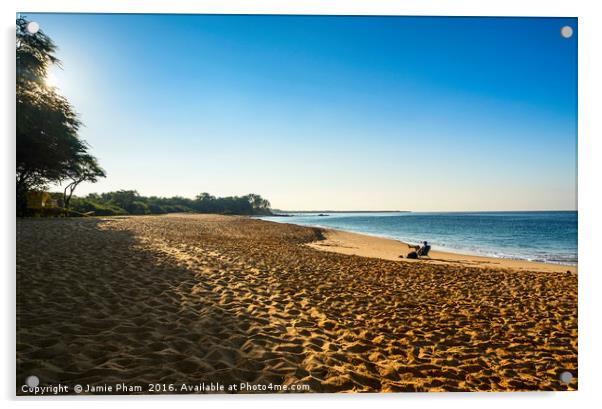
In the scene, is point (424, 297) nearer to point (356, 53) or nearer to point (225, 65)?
point (356, 53)

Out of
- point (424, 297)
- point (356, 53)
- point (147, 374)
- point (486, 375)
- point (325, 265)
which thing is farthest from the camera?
point (325, 265)

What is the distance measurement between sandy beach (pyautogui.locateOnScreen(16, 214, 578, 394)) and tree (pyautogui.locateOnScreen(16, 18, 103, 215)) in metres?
0.97

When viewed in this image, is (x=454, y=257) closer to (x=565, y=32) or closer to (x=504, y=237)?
(x=565, y=32)

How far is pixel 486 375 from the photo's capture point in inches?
120

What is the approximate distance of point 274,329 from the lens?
3785 mm

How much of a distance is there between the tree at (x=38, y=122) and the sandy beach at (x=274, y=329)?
0.97 meters

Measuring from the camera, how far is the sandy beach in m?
2.93

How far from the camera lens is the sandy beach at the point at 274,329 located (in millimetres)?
2932

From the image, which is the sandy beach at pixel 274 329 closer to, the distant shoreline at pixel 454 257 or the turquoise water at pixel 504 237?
the turquoise water at pixel 504 237

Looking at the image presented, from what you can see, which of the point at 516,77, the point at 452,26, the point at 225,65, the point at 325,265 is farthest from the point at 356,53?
the point at 325,265

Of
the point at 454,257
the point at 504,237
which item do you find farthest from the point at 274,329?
the point at 504,237

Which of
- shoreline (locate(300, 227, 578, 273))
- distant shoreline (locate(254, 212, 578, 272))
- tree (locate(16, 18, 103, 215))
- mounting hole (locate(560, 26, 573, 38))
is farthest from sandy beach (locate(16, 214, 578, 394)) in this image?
distant shoreline (locate(254, 212, 578, 272))

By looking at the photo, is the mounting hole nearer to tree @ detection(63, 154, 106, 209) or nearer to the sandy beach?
the sandy beach

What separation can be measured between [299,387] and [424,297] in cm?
352
